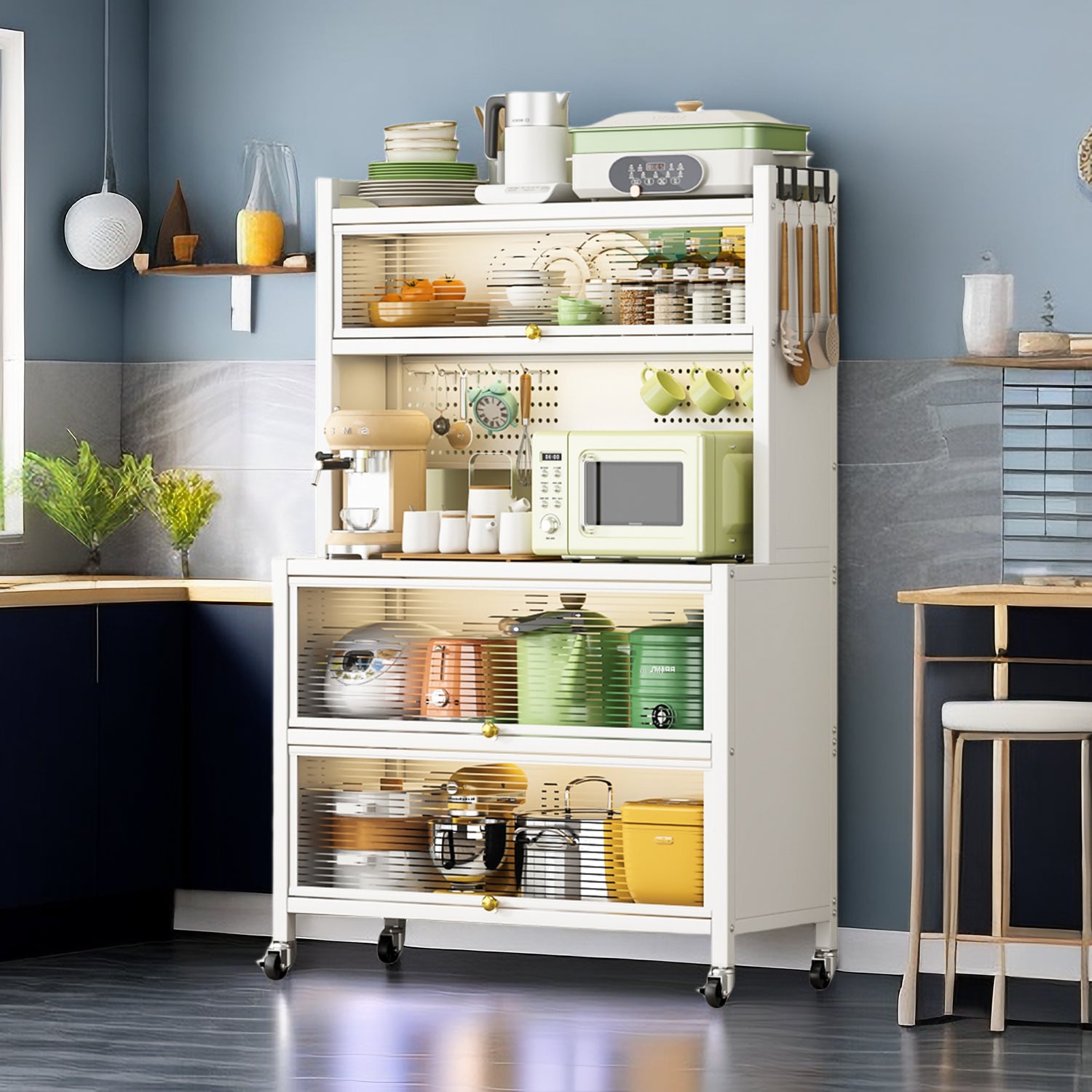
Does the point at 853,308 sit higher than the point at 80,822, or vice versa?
the point at 853,308

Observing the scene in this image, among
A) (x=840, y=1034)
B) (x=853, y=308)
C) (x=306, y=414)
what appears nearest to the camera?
(x=840, y=1034)

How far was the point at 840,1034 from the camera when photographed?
429 cm

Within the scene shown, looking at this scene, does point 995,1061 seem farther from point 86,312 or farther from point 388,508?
point 86,312

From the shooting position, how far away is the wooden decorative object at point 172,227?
17.9 ft

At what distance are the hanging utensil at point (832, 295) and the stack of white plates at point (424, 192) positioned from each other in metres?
0.85

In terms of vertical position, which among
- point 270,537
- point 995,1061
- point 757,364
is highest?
point 757,364

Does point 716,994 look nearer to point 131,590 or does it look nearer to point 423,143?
point 131,590

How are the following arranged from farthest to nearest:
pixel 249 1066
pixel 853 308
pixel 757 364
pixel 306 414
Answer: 1. pixel 306 414
2. pixel 853 308
3. pixel 757 364
4. pixel 249 1066

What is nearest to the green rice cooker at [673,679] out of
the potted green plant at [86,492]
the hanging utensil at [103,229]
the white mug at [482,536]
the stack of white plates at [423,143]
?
the white mug at [482,536]

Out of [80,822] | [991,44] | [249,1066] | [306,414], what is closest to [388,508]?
[306,414]

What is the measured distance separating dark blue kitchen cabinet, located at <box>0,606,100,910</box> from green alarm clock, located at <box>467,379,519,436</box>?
1.07 meters

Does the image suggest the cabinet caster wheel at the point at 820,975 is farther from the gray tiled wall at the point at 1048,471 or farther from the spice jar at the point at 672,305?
Answer: the spice jar at the point at 672,305

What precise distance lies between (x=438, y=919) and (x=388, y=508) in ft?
3.17

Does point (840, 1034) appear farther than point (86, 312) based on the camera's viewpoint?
No
